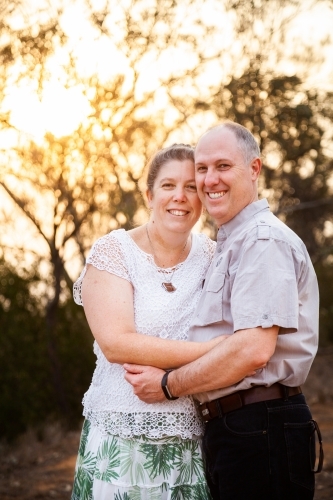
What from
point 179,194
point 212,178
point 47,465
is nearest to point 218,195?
point 212,178

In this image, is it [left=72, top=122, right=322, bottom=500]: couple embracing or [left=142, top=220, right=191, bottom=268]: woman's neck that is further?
[left=142, top=220, right=191, bottom=268]: woman's neck

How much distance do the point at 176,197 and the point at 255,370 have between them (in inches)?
35.1

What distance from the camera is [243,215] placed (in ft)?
9.72

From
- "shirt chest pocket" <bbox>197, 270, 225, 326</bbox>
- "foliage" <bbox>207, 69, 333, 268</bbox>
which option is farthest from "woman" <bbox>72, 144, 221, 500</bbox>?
"foliage" <bbox>207, 69, 333, 268</bbox>

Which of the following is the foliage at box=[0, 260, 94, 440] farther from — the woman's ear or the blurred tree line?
the woman's ear

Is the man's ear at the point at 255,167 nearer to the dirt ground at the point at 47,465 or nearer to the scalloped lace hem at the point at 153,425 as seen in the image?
the scalloped lace hem at the point at 153,425

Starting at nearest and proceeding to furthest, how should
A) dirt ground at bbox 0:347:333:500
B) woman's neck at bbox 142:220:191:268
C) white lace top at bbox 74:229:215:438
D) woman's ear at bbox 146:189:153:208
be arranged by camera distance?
white lace top at bbox 74:229:215:438 < woman's neck at bbox 142:220:191:268 < woman's ear at bbox 146:189:153:208 < dirt ground at bbox 0:347:333:500

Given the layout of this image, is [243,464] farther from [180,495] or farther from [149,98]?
[149,98]

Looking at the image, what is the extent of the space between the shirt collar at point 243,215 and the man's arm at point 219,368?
53 centimetres

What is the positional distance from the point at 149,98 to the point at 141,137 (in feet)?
1.55

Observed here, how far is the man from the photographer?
2.64 meters

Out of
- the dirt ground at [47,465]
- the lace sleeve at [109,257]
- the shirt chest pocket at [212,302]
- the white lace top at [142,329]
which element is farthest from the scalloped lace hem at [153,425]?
the dirt ground at [47,465]

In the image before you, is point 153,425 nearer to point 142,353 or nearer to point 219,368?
point 142,353

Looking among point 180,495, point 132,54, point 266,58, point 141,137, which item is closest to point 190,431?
point 180,495
